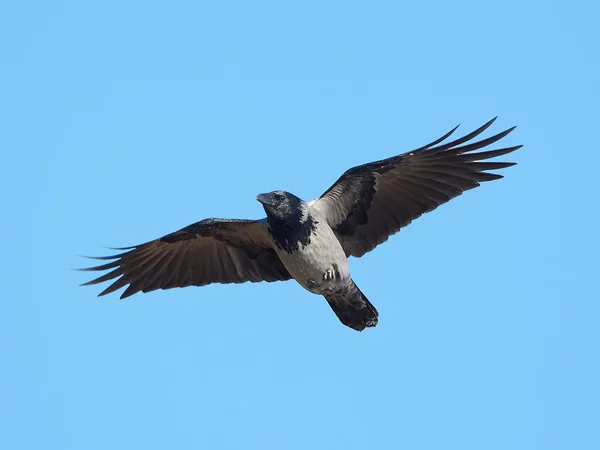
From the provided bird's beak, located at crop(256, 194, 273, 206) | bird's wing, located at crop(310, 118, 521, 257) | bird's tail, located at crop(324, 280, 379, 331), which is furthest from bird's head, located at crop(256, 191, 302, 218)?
bird's tail, located at crop(324, 280, 379, 331)

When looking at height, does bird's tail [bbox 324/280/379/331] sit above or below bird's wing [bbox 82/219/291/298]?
below

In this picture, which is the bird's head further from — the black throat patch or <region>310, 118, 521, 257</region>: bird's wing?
<region>310, 118, 521, 257</region>: bird's wing

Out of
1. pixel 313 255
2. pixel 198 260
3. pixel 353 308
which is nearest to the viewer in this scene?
pixel 313 255

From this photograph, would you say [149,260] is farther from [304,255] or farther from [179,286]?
[304,255]

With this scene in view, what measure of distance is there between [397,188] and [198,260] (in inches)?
137

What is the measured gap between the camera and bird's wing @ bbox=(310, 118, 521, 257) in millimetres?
17453

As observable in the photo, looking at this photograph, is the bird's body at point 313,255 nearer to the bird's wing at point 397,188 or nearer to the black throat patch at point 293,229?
the black throat patch at point 293,229

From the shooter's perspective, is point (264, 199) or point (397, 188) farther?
point (397, 188)

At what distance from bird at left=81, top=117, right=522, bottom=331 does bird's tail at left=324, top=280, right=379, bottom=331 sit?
0.05ft

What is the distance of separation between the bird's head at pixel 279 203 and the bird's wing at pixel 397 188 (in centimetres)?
57

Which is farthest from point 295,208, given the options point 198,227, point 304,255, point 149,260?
point 149,260

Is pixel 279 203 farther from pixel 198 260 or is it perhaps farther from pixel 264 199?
pixel 198 260

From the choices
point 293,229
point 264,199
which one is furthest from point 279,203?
point 293,229

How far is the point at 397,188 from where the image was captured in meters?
17.8
